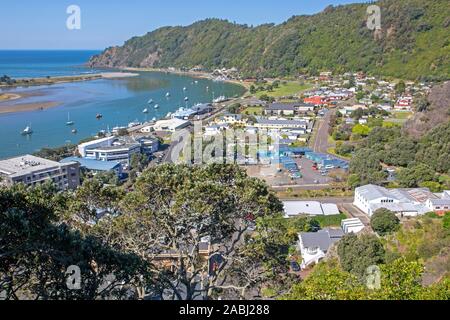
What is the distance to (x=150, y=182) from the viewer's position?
190 inches

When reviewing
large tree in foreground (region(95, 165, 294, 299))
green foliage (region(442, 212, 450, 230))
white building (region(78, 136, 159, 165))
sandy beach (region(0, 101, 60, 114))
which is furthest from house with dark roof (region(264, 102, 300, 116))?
large tree in foreground (region(95, 165, 294, 299))

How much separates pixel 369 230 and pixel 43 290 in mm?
8693

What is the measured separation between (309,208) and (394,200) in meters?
2.35

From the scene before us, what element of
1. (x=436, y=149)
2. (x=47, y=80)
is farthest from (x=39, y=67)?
(x=436, y=149)

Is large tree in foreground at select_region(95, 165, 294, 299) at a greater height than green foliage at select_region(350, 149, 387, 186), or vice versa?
large tree in foreground at select_region(95, 165, 294, 299)

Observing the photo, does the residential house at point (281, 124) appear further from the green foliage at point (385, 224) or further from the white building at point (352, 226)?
the green foliage at point (385, 224)

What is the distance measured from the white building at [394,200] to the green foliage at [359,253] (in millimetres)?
3219

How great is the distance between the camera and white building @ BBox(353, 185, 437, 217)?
11617mm

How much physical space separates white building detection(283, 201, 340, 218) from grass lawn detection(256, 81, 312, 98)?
25513 millimetres

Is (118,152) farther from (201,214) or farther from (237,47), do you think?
(237,47)

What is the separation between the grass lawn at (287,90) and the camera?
3878 cm

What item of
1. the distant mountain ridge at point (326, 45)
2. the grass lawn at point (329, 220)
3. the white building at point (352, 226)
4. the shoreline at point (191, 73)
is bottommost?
the grass lawn at point (329, 220)

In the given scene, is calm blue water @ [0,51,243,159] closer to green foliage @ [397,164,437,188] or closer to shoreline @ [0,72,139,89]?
shoreline @ [0,72,139,89]

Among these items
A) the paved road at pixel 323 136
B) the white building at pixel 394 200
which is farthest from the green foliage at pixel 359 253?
the paved road at pixel 323 136
